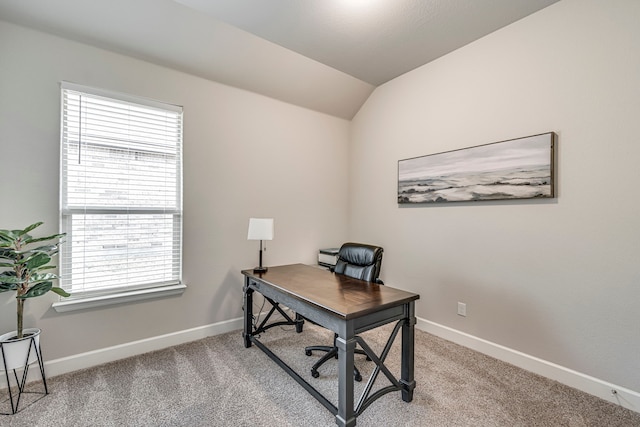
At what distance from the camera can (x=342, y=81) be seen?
3332mm

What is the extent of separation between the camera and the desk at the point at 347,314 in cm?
158

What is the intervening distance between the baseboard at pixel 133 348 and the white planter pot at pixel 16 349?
0.30m

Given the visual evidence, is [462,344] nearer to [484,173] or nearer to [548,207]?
[548,207]

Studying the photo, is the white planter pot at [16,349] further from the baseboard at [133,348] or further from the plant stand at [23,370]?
the baseboard at [133,348]

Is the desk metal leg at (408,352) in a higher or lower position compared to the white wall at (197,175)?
lower

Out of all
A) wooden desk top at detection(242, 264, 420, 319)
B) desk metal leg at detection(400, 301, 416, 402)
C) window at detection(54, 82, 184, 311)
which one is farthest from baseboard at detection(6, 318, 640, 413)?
desk metal leg at detection(400, 301, 416, 402)

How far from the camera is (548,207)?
223 centimetres

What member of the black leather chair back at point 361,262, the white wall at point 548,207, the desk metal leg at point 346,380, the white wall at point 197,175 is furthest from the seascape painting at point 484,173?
the desk metal leg at point 346,380

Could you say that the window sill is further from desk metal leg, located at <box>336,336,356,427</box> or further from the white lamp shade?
desk metal leg, located at <box>336,336,356,427</box>

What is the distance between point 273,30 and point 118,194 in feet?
6.35

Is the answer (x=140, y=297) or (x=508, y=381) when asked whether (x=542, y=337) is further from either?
(x=140, y=297)

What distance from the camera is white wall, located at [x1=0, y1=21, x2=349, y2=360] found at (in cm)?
207

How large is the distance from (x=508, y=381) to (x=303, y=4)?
3.24 metres

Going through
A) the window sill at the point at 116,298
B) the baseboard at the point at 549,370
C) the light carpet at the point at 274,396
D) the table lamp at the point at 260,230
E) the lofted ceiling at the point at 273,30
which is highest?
the lofted ceiling at the point at 273,30
